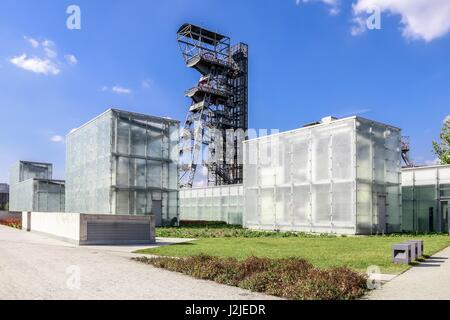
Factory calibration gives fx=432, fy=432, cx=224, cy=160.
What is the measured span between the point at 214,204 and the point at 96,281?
44.3 metres

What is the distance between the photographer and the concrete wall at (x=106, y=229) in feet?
77.4

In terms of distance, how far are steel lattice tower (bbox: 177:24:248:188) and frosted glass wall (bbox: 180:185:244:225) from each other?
1248cm

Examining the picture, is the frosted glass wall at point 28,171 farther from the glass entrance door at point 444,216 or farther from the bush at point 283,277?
the bush at point 283,277

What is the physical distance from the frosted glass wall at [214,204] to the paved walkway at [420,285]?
3734 cm

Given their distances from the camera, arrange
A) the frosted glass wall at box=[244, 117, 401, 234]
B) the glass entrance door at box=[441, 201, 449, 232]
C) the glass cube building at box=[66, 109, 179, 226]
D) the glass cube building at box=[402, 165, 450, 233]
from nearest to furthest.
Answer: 1. the frosted glass wall at box=[244, 117, 401, 234]
2. the glass entrance door at box=[441, 201, 449, 232]
3. the glass cube building at box=[402, 165, 450, 233]
4. the glass cube building at box=[66, 109, 179, 226]

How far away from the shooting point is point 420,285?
439 inches

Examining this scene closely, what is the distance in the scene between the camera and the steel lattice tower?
249ft

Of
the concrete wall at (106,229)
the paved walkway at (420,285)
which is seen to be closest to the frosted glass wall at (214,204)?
the concrete wall at (106,229)

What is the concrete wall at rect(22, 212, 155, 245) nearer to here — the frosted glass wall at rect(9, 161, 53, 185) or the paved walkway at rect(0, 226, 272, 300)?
the paved walkway at rect(0, 226, 272, 300)

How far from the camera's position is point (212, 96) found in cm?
7775

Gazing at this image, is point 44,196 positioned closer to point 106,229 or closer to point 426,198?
point 106,229

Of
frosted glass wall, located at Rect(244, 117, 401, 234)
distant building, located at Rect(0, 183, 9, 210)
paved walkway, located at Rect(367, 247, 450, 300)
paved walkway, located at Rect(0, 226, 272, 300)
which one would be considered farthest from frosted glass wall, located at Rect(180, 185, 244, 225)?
distant building, located at Rect(0, 183, 9, 210)

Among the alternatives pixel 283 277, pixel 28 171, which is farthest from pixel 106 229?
pixel 28 171
